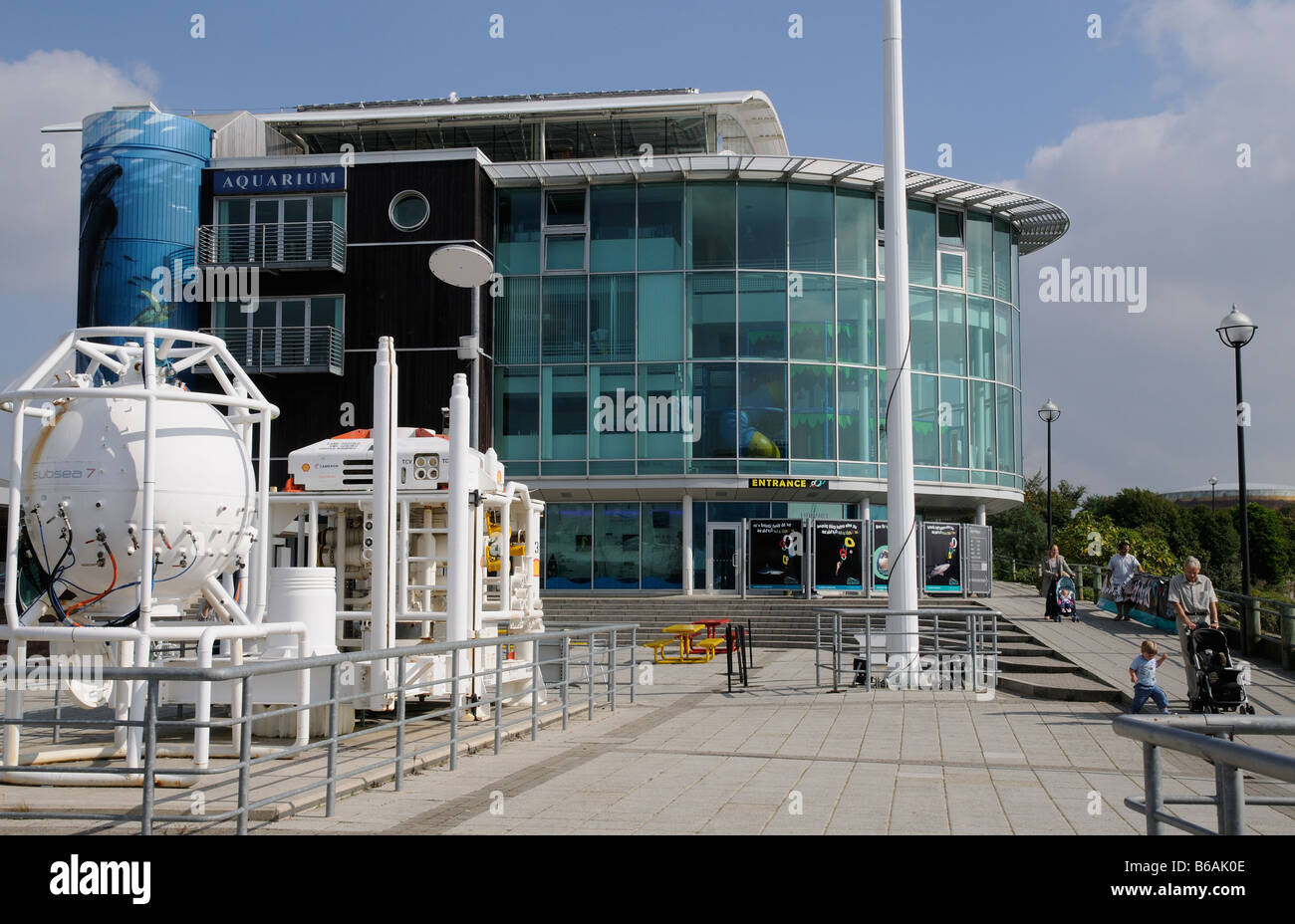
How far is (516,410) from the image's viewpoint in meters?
38.3

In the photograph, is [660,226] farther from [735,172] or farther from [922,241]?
[922,241]

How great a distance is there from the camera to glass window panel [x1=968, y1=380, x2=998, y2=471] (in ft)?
129

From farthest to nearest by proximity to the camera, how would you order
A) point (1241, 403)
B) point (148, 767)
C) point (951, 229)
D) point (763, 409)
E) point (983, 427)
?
point (983, 427) → point (951, 229) → point (763, 409) → point (1241, 403) → point (148, 767)

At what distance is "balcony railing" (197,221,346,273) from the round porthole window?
1.74 meters

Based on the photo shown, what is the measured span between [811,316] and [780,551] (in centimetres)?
871

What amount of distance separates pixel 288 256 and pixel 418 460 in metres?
24.6

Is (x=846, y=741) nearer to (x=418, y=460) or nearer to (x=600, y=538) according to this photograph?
(x=418, y=460)

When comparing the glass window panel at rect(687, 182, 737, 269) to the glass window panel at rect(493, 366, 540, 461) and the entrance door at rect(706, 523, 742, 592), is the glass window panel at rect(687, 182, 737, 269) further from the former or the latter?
the entrance door at rect(706, 523, 742, 592)

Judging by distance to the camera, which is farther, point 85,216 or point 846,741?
point 85,216

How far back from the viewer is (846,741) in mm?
13125

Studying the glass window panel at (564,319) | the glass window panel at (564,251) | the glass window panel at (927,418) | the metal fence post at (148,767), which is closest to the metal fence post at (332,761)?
the metal fence post at (148,767)

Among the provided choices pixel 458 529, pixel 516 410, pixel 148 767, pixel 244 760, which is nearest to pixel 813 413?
pixel 516 410

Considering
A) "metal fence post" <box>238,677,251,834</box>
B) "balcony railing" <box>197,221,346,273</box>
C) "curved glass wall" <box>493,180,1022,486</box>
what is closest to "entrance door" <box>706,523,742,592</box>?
"curved glass wall" <box>493,180,1022,486</box>
